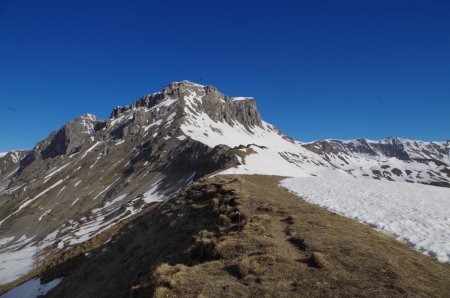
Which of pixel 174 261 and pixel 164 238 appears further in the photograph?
pixel 164 238

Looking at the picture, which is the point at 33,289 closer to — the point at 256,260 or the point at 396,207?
the point at 256,260

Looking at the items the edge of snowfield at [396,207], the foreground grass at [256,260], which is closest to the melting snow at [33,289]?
the foreground grass at [256,260]

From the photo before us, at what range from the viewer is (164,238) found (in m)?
30.0

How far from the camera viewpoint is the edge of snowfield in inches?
930

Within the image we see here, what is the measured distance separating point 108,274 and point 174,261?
10174 millimetres

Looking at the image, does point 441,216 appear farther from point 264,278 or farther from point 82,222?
point 82,222

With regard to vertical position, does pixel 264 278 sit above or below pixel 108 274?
above

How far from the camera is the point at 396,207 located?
32594 mm

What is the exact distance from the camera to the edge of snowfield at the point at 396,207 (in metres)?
23.6

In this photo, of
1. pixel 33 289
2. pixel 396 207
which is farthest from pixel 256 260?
pixel 33 289

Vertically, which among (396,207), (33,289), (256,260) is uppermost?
(396,207)

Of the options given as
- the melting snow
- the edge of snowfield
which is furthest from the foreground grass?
the melting snow

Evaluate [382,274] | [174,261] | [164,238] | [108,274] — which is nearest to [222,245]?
[174,261]

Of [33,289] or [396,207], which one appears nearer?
[396,207]
